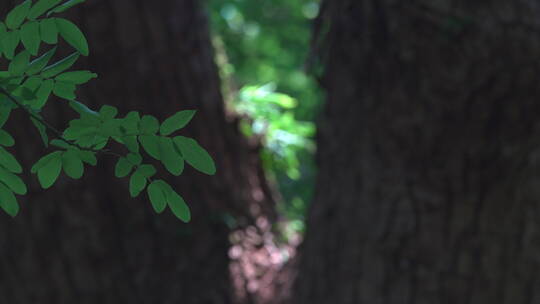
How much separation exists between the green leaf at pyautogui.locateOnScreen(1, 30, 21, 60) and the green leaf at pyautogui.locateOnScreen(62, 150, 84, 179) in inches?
6.6

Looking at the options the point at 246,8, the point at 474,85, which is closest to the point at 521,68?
the point at 474,85

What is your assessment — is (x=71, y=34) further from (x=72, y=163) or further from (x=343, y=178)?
(x=343, y=178)

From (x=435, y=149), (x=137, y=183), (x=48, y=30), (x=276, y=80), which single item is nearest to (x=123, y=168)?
(x=137, y=183)

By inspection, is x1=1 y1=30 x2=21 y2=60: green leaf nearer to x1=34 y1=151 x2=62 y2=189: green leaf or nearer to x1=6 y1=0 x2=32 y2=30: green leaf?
x1=6 y1=0 x2=32 y2=30: green leaf

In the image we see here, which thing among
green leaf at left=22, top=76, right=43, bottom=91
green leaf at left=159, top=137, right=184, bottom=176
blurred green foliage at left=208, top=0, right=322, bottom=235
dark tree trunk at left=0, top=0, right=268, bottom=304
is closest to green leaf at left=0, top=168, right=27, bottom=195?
green leaf at left=22, top=76, right=43, bottom=91

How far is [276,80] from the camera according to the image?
27.0 feet

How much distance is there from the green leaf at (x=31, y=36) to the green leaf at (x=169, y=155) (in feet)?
0.76

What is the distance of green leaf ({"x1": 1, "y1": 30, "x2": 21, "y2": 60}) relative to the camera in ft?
3.80

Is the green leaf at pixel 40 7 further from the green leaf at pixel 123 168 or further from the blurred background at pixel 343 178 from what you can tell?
the blurred background at pixel 343 178

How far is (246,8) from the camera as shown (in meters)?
5.78

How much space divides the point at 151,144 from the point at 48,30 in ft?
0.75

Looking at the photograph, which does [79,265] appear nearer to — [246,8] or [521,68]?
[521,68]

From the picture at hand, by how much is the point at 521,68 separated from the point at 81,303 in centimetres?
176

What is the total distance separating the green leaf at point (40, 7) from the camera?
3.66ft
